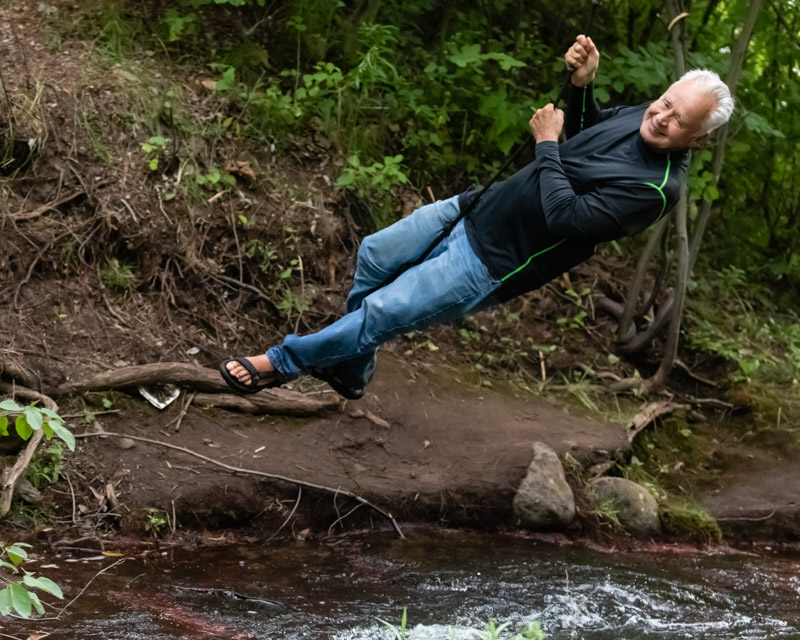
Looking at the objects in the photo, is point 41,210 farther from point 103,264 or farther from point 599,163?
point 599,163

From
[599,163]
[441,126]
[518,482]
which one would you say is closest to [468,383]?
[518,482]

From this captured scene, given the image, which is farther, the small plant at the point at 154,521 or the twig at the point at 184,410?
the twig at the point at 184,410

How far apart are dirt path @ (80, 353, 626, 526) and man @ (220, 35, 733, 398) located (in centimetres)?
173

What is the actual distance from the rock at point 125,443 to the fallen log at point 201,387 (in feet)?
1.31

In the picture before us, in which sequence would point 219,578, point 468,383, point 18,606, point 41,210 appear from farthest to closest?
point 468,383 → point 41,210 → point 219,578 → point 18,606

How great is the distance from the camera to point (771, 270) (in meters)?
10.3

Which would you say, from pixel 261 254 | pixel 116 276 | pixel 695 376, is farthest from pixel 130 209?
pixel 695 376

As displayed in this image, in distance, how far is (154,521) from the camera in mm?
5297

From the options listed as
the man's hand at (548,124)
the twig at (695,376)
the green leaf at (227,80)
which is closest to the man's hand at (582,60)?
the man's hand at (548,124)

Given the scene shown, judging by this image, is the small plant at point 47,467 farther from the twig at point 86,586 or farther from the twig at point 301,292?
the twig at point 301,292

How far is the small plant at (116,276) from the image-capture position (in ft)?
21.5

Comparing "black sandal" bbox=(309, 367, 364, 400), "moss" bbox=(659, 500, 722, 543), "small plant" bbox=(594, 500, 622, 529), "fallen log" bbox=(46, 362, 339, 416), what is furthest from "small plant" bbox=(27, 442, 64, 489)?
"moss" bbox=(659, 500, 722, 543)

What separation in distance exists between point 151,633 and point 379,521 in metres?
2.26

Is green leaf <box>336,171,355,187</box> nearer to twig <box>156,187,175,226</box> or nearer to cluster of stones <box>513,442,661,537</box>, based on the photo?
twig <box>156,187,175,226</box>
